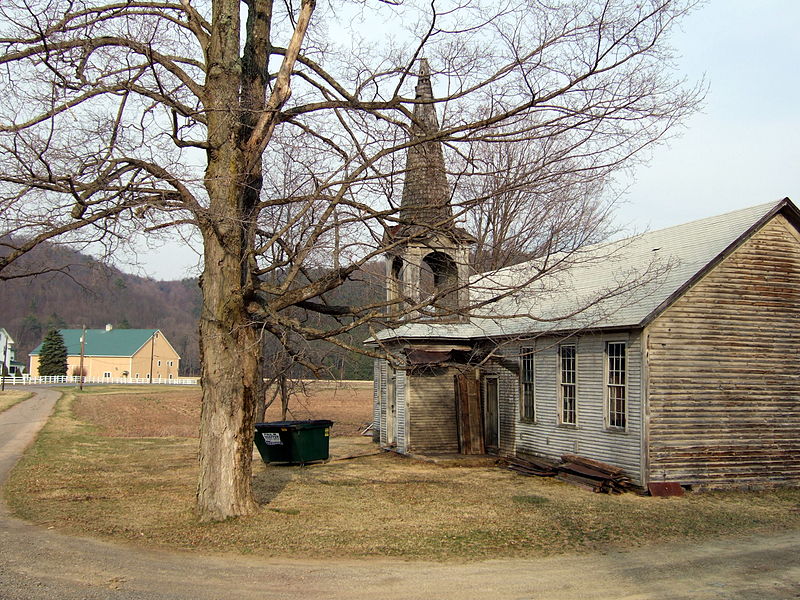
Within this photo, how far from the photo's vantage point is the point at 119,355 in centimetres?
10138

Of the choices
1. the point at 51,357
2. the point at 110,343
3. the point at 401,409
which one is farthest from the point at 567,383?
the point at 110,343

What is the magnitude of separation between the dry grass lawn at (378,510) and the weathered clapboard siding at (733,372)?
0.73 metres

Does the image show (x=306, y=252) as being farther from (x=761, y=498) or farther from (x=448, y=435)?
(x=448, y=435)

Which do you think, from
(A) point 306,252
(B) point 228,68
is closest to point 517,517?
(A) point 306,252

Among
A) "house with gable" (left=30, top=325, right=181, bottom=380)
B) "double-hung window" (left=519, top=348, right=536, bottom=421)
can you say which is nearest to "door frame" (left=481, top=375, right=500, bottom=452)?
"double-hung window" (left=519, top=348, right=536, bottom=421)

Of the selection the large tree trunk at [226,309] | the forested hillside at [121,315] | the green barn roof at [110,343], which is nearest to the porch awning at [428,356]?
the large tree trunk at [226,309]

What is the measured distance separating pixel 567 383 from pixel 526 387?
7.03 ft

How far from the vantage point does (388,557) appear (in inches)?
374

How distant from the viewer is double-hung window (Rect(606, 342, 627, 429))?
15836mm

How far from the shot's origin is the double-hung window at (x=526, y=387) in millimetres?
19469

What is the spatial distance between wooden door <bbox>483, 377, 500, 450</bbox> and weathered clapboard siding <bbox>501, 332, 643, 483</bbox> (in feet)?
3.00

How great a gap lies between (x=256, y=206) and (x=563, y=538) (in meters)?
6.96

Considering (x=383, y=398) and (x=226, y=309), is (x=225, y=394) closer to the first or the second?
(x=226, y=309)

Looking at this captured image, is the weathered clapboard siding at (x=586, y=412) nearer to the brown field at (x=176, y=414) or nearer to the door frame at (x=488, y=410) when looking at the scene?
the door frame at (x=488, y=410)
